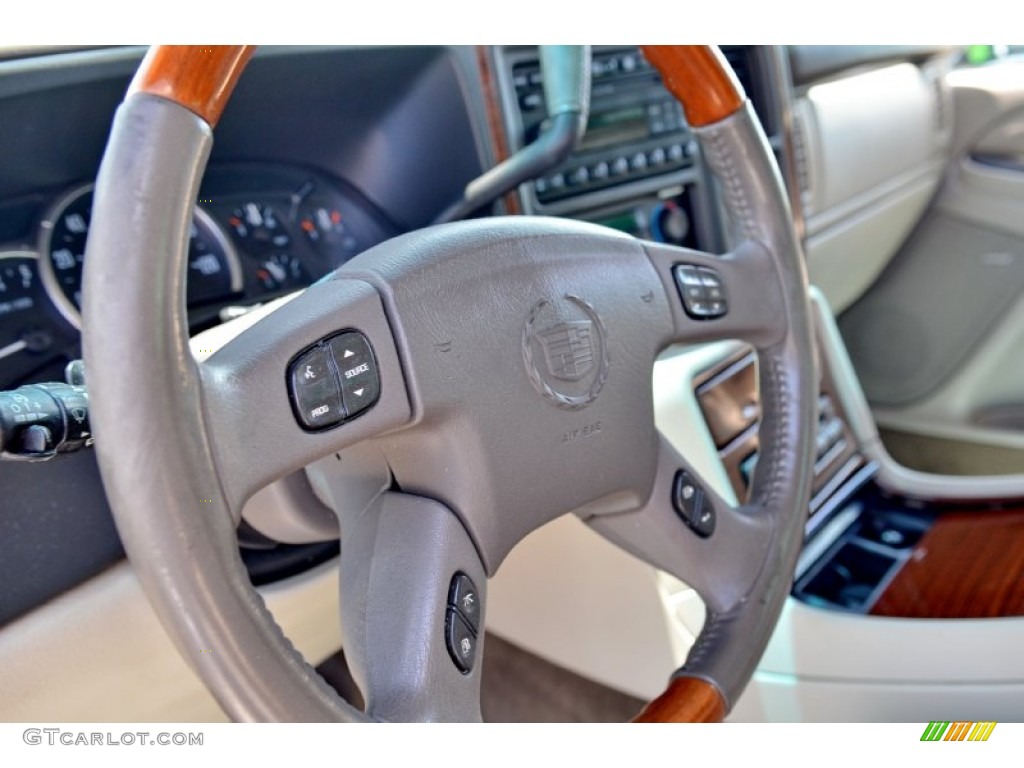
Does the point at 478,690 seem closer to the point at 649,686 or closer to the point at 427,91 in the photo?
the point at 649,686

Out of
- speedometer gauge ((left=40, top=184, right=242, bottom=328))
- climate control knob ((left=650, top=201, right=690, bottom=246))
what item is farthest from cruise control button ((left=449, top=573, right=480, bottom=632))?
climate control knob ((left=650, top=201, right=690, bottom=246))

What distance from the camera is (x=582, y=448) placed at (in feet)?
2.19

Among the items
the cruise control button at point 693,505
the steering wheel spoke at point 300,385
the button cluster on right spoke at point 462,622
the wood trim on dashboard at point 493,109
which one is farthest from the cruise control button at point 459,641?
the wood trim on dashboard at point 493,109

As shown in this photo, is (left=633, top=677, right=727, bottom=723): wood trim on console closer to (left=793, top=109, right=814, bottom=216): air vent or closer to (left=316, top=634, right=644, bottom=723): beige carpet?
(left=316, top=634, right=644, bottom=723): beige carpet

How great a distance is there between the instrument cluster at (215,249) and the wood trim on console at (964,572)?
2.39 ft

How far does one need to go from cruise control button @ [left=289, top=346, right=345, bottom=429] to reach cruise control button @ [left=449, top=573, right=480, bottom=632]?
132 mm

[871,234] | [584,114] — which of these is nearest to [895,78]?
[871,234]

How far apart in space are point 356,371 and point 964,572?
929 millimetres

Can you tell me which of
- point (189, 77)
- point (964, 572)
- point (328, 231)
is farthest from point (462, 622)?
point (964, 572)

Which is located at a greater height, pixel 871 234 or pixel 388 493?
pixel 388 493

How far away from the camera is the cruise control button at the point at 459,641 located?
1.89ft

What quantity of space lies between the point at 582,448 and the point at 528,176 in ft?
1.51

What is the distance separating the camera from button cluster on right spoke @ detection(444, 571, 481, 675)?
579 millimetres

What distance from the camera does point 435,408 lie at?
0.58m
